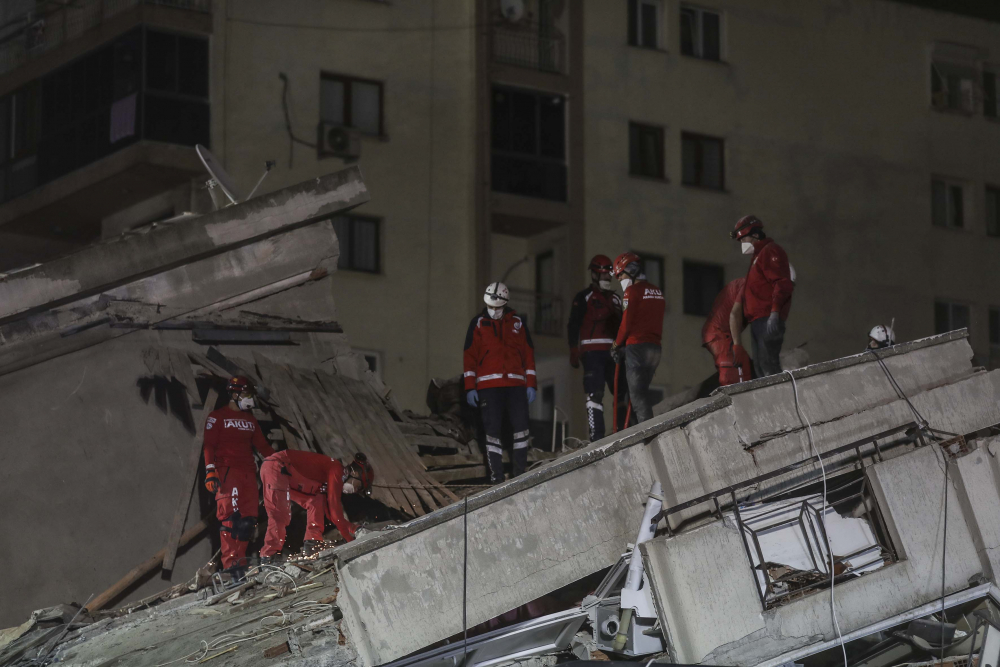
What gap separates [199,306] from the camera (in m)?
15.2

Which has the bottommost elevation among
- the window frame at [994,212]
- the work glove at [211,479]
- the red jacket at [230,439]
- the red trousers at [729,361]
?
the work glove at [211,479]

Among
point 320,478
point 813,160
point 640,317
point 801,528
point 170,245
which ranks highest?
point 813,160

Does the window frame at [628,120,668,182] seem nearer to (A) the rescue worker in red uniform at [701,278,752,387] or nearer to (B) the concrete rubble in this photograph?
(B) the concrete rubble

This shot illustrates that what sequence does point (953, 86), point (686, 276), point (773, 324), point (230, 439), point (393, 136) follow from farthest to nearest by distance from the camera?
point (953, 86), point (686, 276), point (393, 136), point (230, 439), point (773, 324)

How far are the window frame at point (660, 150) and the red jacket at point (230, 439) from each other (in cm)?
1909

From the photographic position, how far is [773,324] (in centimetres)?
1245

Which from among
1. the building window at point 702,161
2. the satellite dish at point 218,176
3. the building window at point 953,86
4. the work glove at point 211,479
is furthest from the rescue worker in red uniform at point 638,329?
the building window at point 953,86

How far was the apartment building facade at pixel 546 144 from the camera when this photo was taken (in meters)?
27.6

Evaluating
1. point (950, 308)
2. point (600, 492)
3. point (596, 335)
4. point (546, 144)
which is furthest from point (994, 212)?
point (600, 492)

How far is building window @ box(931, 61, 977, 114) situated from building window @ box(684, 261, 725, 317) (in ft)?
25.5

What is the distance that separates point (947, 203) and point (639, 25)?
895 cm

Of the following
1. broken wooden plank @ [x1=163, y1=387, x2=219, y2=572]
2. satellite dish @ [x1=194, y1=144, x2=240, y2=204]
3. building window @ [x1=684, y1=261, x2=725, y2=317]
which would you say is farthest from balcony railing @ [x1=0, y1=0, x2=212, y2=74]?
broken wooden plank @ [x1=163, y1=387, x2=219, y2=572]

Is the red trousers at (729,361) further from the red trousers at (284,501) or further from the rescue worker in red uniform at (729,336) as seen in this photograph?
the red trousers at (284,501)

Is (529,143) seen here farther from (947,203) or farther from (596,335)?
(596,335)
